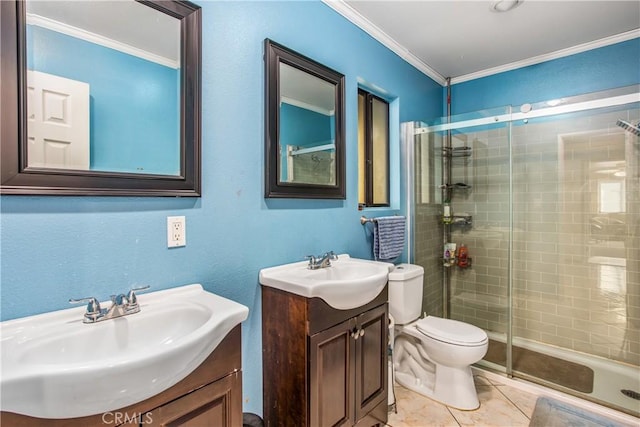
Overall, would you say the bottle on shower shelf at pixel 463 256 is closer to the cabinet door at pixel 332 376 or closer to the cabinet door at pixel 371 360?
the cabinet door at pixel 371 360

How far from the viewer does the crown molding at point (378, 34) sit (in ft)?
6.17

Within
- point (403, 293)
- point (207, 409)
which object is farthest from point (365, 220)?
point (207, 409)

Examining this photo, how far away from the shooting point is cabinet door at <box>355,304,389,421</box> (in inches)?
57.9

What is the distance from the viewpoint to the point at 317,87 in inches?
69.3

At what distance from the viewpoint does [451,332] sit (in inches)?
76.7

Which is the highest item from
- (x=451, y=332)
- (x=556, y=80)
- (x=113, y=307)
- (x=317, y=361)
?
(x=556, y=80)

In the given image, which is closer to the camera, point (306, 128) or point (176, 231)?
point (176, 231)

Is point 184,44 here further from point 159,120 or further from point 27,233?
point 27,233

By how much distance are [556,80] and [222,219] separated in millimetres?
2883

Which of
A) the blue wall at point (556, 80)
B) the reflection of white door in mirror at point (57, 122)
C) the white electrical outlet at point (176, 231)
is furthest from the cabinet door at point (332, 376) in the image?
the blue wall at point (556, 80)

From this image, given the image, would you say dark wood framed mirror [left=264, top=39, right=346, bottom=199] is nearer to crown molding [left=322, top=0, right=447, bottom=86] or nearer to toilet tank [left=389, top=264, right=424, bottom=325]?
crown molding [left=322, top=0, right=447, bottom=86]

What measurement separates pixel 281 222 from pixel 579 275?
236cm

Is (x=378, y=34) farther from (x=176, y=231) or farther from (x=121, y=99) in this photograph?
(x=176, y=231)

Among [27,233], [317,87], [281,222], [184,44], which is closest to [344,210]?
[281,222]
